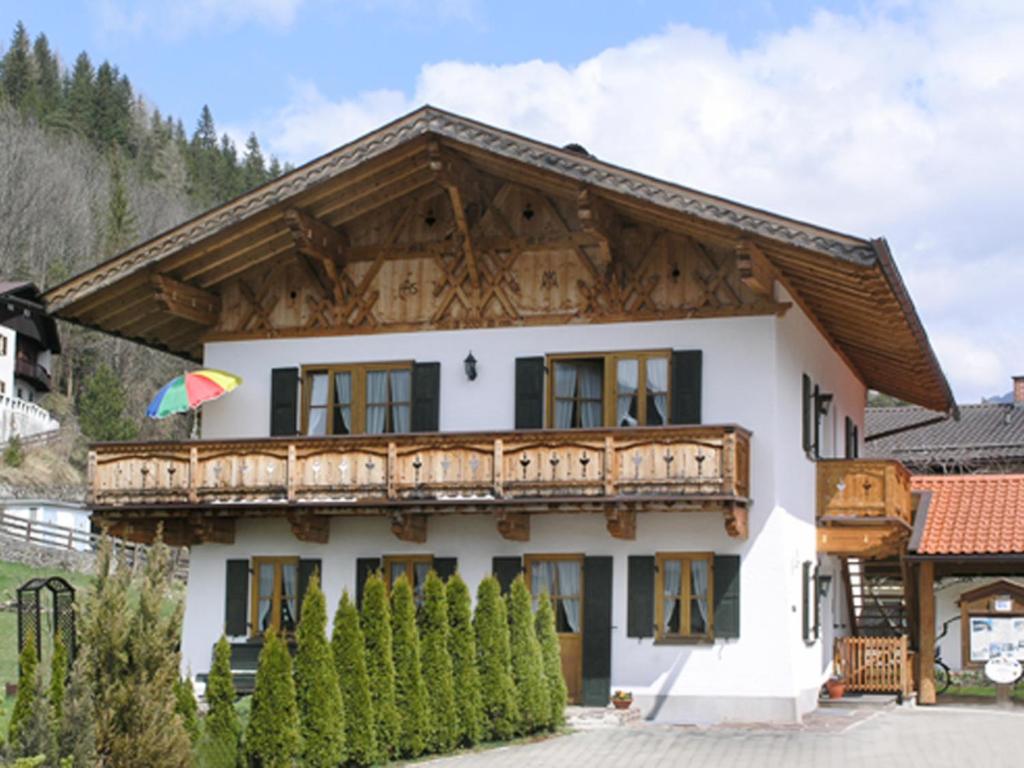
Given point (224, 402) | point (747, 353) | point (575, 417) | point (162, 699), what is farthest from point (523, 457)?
point (162, 699)

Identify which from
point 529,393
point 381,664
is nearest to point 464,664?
point 381,664

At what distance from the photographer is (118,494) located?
24.3 metres

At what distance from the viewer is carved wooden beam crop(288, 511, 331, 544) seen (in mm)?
23812

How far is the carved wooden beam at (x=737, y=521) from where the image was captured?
72.5 feet

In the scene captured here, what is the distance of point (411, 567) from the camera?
80.1 feet

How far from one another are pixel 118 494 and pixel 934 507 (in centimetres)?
1372

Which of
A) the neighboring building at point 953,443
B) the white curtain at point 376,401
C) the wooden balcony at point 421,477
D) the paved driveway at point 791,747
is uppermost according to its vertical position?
the neighboring building at point 953,443

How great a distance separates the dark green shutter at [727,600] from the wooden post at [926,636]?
18.3ft

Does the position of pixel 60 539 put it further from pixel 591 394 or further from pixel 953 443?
pixel 591 394

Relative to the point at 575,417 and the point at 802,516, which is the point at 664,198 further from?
the point at 802,516

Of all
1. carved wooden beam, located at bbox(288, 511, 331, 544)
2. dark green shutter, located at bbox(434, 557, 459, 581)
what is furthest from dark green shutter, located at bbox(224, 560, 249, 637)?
dark green shutter, located at bbox(434, 557, 459, 581)

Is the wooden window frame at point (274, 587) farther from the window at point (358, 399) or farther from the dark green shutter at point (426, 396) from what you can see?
the dark green shutter at point (426, 396)

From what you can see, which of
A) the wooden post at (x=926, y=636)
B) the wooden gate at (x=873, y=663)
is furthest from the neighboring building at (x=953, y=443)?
the wooden gate at (x=873, y=663)

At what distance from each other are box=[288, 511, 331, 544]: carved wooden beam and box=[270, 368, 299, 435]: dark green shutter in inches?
66.8
